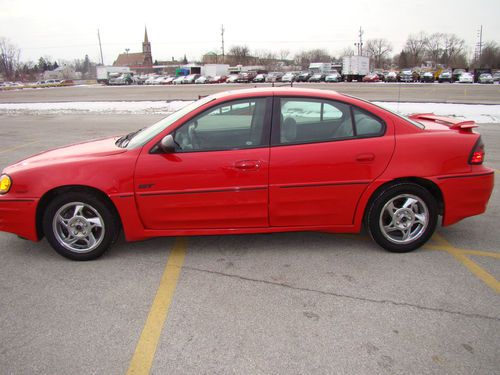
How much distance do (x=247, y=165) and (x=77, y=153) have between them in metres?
1.69

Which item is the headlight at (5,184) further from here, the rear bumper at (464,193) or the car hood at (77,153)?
the rear bumper at (464,193)

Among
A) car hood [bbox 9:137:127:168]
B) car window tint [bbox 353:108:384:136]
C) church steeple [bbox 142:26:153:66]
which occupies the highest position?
church steeple [bbox 142:26:153:66]

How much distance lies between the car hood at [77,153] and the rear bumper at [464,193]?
3062 mm

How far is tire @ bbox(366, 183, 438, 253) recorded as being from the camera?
3.82 m

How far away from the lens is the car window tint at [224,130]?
3.77m

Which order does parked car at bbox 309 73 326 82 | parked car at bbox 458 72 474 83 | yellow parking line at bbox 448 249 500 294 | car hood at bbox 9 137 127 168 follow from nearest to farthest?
1. yellow parking line at bbox 448 249 500 294
2. car hood at bbox 9 137 127 168
3. parked car at bbox 458 72 474 83
4. parked car at bbox 309 73 326 82

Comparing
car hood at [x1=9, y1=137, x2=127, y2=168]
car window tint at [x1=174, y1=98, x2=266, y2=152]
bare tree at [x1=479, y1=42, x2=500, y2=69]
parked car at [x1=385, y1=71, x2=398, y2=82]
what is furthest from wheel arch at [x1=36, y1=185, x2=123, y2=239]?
bare tree at [x1=479, y1=42, x2=500, y2=69]

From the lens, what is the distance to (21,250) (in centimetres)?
418

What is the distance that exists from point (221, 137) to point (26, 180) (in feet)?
5.99

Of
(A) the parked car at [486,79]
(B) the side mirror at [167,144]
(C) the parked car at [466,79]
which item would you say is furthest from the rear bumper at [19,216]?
(A) the parked car at [486,79]

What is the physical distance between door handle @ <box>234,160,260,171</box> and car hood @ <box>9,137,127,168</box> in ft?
3.56

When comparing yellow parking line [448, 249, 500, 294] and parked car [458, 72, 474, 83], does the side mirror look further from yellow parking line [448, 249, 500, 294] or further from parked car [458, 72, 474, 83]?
parked car [458, 72, 474, 83]

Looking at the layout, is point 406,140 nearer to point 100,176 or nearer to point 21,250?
point 100,176

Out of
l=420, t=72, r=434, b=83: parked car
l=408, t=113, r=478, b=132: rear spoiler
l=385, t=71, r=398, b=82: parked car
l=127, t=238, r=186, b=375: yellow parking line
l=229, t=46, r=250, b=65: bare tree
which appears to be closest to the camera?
l=127, t=238, r=186, b=375: yellow parking line
